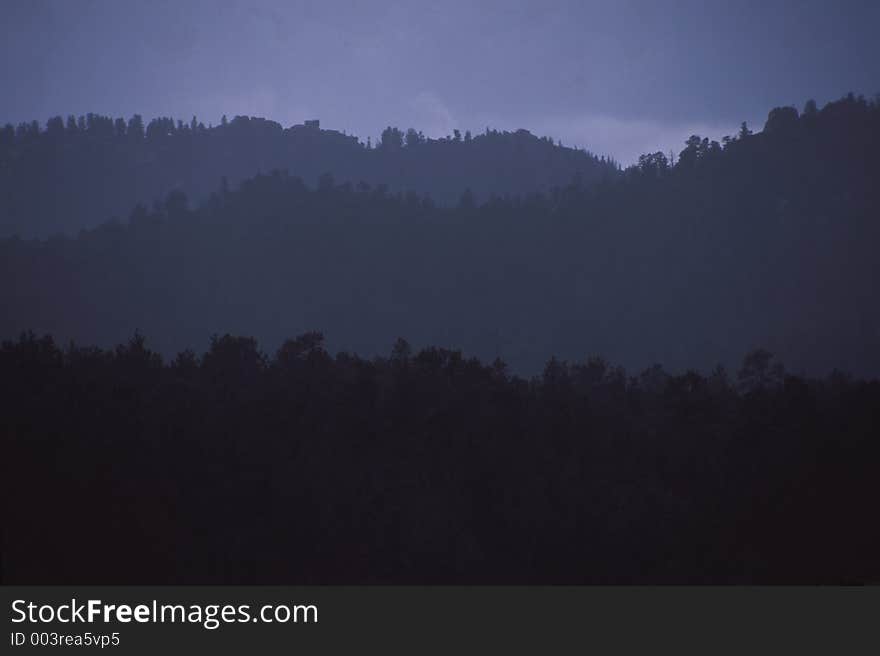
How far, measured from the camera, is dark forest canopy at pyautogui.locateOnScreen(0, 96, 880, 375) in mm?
138125

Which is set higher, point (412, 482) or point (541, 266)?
point (541, 266)

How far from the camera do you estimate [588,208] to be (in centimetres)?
17975

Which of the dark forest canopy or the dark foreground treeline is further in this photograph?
the dark forest canopy

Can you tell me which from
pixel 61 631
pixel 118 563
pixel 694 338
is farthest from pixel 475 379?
pixel 694 338

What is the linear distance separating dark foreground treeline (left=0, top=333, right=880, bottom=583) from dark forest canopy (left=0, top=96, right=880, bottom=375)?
9092cm

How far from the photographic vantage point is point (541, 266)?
16912 cm

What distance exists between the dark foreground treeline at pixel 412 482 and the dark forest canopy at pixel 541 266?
90.9m

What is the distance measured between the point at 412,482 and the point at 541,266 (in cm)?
14285

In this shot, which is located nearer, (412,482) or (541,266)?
(412,482)

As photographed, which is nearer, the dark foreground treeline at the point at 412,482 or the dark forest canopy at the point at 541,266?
the dark foreground treeline at the point at 412,482

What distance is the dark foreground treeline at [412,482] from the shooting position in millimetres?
23688

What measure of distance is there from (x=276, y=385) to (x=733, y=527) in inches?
741

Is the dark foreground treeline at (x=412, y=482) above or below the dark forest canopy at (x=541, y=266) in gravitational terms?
below

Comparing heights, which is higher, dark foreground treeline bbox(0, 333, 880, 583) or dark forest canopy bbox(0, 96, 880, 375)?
dark forest canopy bbox(0, 96, 880, 375)
